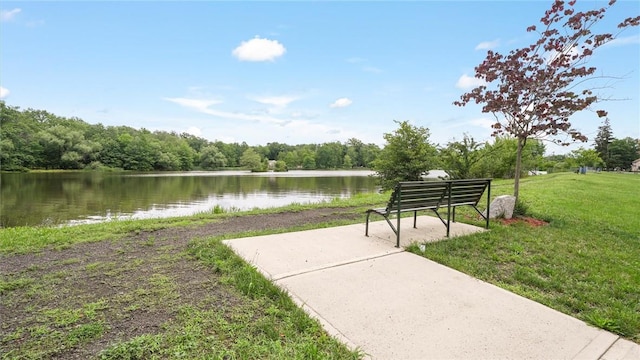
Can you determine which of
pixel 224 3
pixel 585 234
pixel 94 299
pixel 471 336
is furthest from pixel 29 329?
pixel 224 3

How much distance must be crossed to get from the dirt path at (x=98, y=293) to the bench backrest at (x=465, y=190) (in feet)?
13.7

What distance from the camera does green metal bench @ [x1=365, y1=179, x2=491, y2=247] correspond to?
461 cm

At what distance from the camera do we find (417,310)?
8.95ft

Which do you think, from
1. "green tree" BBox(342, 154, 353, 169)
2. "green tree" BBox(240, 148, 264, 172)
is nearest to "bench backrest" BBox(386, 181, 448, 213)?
"green tree" BBox(240, 148, 264, 172)

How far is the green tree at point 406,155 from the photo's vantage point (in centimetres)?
1755

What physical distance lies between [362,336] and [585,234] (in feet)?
19.1

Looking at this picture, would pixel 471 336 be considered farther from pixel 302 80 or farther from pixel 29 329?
pixel 302 80

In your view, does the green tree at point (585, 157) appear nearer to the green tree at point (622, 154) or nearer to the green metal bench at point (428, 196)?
the green tree at point (622, 154)

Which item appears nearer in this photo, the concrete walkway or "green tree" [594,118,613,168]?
the concrete walkway

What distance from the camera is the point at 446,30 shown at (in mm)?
10758

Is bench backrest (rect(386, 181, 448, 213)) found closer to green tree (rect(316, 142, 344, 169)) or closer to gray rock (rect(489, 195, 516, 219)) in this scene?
gray rock (rect(489, 195, 516, 219))

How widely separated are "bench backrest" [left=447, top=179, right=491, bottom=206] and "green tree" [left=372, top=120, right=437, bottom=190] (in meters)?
11.4

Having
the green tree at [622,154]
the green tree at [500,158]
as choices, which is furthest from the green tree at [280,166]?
the green tree at [622,154]

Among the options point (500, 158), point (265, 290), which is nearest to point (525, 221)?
point (265, 290)
